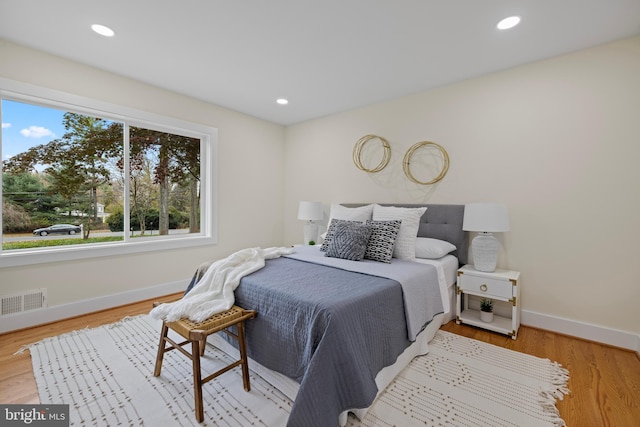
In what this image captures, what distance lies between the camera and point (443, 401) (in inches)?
65.3

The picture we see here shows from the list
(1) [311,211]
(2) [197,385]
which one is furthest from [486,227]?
(2) [197,385]

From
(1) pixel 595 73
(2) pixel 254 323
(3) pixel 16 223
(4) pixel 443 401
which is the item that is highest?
(1) pixel 595 73

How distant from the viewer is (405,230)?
271 cm

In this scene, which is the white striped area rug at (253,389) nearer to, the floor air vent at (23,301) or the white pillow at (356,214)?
the floor air vent at (23,301)

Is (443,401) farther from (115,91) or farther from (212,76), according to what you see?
(115,91)

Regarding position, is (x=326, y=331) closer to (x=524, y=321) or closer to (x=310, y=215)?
(x=524, y=321)

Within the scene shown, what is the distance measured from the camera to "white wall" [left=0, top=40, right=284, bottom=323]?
8.41 ft

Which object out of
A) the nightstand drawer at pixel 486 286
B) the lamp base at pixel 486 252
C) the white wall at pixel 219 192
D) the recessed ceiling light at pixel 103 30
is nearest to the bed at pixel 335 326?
the nightstand drawer at pixel 486 286

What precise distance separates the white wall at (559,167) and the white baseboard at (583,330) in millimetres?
43

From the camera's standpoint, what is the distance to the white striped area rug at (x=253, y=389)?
4.97ft

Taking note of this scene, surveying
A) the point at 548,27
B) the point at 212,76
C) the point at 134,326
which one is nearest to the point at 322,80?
the point at 212,76

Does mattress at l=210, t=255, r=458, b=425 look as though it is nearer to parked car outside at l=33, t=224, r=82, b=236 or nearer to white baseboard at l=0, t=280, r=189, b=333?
white baseboard at l=0, t=280, r=189, b=333

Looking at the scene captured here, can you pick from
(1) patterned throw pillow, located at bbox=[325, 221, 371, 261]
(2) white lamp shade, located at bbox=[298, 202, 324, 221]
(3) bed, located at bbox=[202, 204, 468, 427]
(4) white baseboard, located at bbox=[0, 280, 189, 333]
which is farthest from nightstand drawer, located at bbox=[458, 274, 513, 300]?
(4) white baseboard, located at bbox=[0, 280, 189, 333]

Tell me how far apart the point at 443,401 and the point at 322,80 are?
301 centimetres
